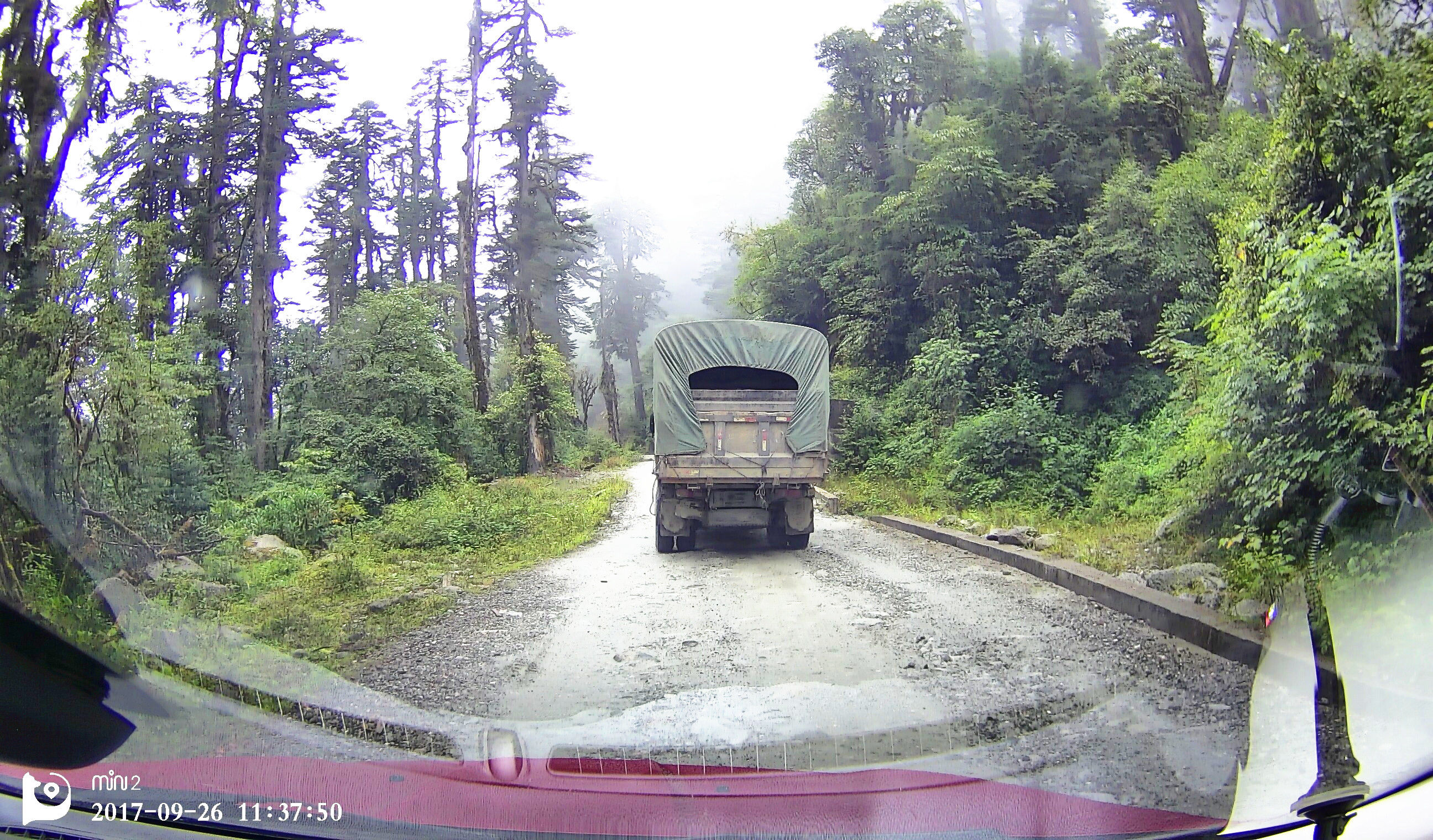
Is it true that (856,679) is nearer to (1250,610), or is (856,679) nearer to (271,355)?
(1250,610)

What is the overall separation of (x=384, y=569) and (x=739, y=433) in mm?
4762

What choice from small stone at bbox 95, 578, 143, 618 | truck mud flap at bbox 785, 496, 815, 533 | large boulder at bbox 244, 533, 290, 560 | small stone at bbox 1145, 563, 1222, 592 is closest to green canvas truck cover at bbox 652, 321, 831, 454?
truck mud flap at bbox 785, 496, 815, 533

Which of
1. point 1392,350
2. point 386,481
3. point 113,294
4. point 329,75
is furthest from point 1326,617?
point 329,75

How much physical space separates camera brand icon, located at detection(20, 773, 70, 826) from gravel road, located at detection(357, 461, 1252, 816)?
1.79 metres

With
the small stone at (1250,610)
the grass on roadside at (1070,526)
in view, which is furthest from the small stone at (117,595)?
the grass on roadside at (1070,526)

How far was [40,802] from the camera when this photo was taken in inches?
102

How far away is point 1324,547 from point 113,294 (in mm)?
10499

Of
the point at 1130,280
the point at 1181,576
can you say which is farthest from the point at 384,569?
the point at 1130,280

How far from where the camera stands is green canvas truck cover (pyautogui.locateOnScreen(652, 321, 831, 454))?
38.2ft

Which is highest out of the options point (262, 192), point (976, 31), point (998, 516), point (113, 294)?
point (976, 31)

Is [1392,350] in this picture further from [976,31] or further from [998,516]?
[976,31]

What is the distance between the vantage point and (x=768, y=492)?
37.6 feet

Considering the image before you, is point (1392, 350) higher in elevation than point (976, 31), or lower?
lower

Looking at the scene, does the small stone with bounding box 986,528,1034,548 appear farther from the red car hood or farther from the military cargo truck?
the red car hood
